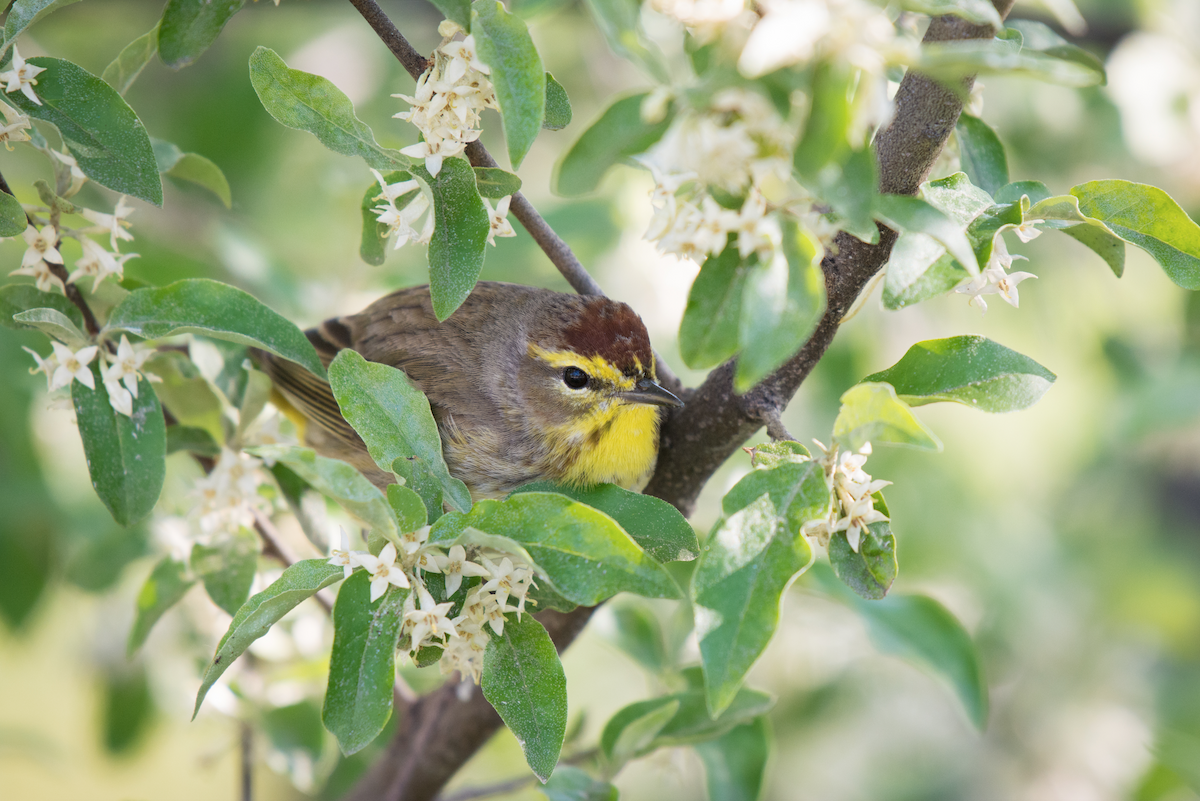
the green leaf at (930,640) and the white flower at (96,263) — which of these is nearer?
the white flower at (96,263)

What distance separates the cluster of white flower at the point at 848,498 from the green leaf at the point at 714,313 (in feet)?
0.88

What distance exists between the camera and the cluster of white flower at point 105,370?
1.80 metres

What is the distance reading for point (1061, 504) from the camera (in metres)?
4.91

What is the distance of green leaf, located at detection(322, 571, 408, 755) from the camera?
142 cm

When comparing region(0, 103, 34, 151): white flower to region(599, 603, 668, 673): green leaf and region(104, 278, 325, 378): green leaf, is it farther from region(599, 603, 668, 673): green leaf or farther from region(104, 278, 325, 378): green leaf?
region(599, 603, 668, 673): green leaf

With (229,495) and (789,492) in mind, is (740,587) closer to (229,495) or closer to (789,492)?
(789,492)

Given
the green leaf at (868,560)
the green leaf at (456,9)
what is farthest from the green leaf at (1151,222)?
the green leaf at (456,9)

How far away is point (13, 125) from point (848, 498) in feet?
5.01

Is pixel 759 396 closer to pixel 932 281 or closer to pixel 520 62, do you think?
pixel 932 281

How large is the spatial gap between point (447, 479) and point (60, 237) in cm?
91

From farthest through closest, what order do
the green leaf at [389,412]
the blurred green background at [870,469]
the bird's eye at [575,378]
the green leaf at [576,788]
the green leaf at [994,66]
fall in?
the blurred green background at [870,469], the bird's eye at [575,378], the green leaf at [576,788], the green leaf at [389,412], the green leaf at [994,66]

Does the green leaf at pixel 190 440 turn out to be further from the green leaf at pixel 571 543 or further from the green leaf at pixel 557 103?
the green leaf at pixel 557 103

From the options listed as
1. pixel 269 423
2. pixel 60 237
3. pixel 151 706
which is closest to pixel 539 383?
pixel 269 423

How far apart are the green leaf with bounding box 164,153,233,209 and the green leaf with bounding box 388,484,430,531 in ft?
3.02
